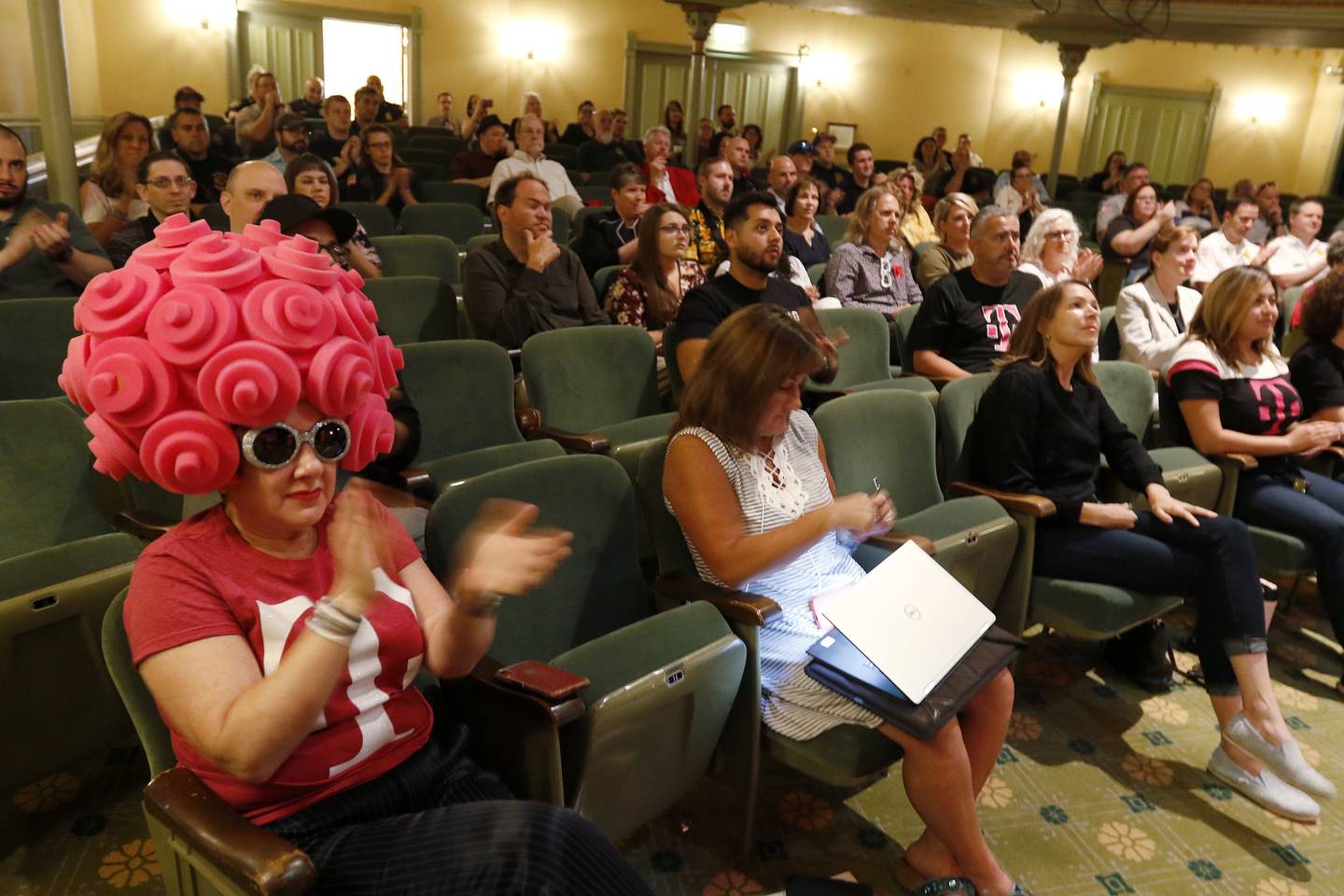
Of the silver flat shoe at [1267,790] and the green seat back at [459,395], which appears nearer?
the silver flat shoe at [1267,790]

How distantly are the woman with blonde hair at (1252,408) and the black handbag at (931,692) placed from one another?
1570 mm

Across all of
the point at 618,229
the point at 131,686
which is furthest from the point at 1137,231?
the point at 131,686

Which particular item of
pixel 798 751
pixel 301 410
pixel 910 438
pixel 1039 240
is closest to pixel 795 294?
pixel 910 438

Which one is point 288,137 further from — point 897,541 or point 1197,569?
point 1197,569

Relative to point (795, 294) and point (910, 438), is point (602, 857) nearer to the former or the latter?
point (910, 438)

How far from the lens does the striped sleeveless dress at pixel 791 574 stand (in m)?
1.84

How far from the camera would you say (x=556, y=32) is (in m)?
12.6

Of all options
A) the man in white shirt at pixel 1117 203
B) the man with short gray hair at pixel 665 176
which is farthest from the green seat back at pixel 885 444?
the man in white shirt at pixel 1117 203

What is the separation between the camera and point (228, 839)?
115 cm

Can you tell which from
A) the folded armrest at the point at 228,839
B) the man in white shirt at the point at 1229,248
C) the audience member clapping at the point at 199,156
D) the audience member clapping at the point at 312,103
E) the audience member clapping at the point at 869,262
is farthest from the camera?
the audience member clapping at the point at 312,103

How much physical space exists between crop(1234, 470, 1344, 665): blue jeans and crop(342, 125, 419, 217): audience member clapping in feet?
14.4

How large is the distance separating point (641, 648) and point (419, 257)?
10.0 feet

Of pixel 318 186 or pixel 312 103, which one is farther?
pixel 312 103

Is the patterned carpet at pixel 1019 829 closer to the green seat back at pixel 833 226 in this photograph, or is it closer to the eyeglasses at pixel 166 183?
the eyeglasses at pixel 166 183
